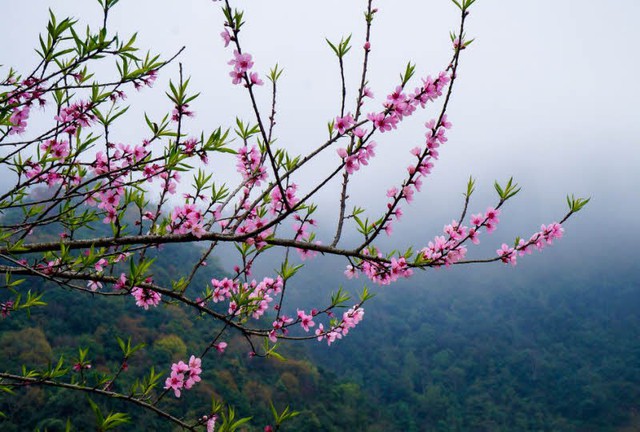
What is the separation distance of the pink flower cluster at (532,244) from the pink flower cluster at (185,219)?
1.98 metres

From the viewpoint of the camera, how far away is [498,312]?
90.6m

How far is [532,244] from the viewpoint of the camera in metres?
2.81

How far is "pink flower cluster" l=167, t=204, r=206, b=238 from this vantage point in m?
2.33

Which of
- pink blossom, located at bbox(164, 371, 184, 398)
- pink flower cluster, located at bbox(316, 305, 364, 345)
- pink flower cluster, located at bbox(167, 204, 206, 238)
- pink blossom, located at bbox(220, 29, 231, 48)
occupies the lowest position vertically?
pink blossom, located at bbox(164, 371, 184, 398)

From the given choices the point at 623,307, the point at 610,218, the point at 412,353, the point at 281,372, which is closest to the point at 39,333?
the point at 281,372

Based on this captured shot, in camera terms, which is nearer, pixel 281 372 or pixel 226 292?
pixel 226 292

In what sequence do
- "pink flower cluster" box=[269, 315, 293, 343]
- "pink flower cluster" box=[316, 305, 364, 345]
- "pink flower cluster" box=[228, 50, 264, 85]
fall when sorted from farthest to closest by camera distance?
"pink flower cluster" box=[316, 305, 364, 345] < "pink flower cluster" box=[269, 315, 293, 343] < "pink flower cluster" box=[228, 50, 264, 85]

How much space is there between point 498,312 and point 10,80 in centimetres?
9976

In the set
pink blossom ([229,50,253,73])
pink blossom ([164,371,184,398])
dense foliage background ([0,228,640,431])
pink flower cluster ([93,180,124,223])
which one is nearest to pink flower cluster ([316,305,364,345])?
pink blossom ([164,371,184,398])

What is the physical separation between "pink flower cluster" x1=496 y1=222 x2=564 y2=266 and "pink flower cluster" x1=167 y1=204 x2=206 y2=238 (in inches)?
78.1

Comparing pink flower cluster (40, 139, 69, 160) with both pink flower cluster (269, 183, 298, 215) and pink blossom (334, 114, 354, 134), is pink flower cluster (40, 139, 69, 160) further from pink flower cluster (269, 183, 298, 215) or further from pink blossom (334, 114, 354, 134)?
pink blossom (334, 114, 354, 134)

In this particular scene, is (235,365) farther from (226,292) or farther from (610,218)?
(610,218)

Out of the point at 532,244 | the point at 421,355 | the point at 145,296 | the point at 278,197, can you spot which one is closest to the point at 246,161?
the point at 278,197

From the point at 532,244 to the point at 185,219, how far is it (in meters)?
2.30
